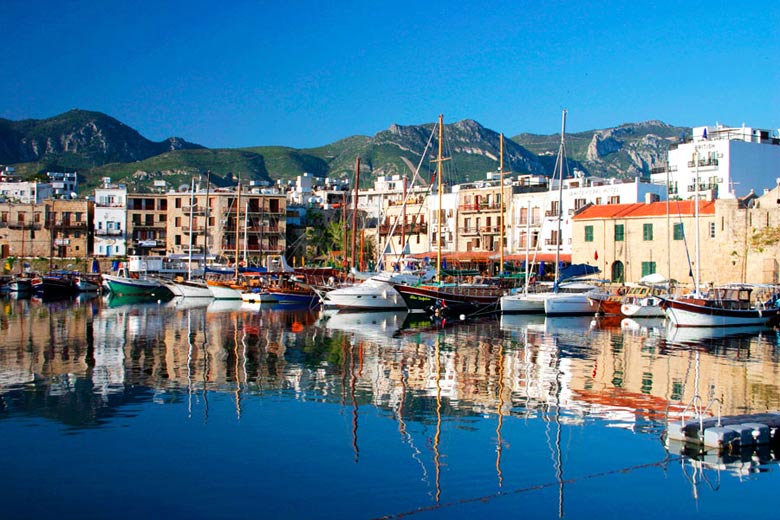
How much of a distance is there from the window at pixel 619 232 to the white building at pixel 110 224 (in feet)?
202

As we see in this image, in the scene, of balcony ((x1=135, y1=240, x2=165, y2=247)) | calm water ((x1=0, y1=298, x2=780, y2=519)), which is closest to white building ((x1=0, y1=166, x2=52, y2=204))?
balcony ((x1=135, y1=240, x2=165, y2=247))

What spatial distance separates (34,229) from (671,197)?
2861 inches

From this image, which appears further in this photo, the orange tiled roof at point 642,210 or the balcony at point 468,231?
the balcony at point 468,231

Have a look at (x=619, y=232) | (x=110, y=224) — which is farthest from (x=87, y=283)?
(x=619, y=232)

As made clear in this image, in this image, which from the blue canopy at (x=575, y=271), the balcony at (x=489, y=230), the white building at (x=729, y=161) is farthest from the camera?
the balcony at (x=489, y=230)

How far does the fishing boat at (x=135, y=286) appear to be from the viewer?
81.2 m

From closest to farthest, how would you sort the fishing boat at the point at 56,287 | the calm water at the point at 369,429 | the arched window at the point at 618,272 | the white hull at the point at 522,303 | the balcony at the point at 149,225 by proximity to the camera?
1. the calm water at the point at 369,429
2. the white hull at the point at 522,303
3. the arched window at the point at 618,272
4. the fishing boat at the point at 56,287
5. the balcony at the point at 149,225

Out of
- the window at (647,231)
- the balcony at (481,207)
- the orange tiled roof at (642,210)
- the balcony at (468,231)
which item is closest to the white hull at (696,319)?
the orange tiled roof at (642,210)

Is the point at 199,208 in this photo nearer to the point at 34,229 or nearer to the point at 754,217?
the point at 34,229

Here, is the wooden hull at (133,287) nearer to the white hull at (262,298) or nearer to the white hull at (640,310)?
the white hull at (262,298)

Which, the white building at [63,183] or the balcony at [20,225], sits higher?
the white building at [63,183]

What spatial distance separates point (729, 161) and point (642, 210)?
16654 millimetres

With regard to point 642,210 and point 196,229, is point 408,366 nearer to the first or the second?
point 642,210

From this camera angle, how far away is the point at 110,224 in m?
103
